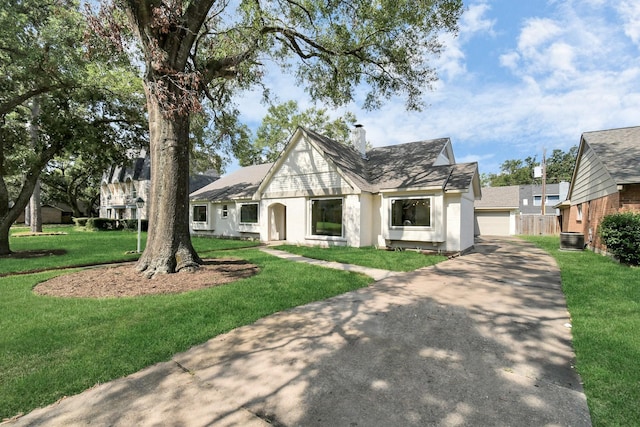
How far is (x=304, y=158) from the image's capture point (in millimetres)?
15414

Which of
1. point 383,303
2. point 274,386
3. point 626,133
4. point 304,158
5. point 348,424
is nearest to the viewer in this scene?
point 348,424

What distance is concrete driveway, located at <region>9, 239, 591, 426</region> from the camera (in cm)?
251

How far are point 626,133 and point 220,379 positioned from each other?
18.3 metres

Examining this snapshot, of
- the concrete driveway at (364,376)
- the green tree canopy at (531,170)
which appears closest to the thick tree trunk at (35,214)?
the concrete driveway at (364,376)

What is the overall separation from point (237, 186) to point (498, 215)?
22785mm

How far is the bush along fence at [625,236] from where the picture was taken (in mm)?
9211

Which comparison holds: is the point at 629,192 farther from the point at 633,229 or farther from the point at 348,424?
the point at 348,424

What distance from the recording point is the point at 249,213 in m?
18.4

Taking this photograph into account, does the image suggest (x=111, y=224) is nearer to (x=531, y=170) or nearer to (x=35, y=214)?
(x=35, y=214)

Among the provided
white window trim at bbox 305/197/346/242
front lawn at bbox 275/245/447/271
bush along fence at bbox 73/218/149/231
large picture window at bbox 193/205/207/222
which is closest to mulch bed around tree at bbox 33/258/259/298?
front lawn at bbox 275/245/447/271

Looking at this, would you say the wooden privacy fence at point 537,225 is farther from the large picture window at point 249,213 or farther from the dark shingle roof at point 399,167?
the large picture window at point 249,213

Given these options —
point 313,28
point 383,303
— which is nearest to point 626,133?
point 313,28

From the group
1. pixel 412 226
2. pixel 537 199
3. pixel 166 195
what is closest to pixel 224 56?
pixel 166 195

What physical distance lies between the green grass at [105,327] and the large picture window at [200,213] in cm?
1390
